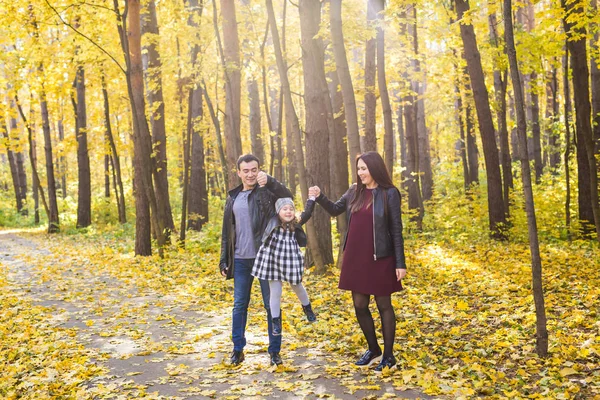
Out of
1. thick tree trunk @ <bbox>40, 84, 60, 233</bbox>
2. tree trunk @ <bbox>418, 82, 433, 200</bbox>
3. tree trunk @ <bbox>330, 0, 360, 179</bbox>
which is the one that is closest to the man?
tree trunk @ <bbox>330, 0, 360, 179</bbox>

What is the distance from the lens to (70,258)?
14867 mm

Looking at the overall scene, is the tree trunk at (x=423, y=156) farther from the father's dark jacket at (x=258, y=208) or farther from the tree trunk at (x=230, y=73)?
the father's dark jacket at (x=258, y=208)

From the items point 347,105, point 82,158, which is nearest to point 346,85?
point 347,105

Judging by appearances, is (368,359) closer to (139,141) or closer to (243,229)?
(243,229)

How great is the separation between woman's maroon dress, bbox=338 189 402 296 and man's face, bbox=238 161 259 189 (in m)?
1.05

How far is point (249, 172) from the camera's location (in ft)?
18.1

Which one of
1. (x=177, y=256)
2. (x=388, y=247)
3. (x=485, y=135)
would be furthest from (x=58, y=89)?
(x=388, y=247)

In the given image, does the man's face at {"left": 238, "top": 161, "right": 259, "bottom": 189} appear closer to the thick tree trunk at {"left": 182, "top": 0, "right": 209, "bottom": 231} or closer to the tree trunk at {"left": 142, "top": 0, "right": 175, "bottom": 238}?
the tree trunk at {"left": 142, "top": 0, "right": 175, "bottom": 238}

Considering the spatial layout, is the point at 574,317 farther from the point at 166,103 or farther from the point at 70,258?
the point at 166,103

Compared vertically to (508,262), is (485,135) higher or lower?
higher

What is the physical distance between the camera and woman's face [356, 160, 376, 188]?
17.0ft

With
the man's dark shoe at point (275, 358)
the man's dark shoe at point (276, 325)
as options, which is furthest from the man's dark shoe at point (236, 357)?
the man's dark shoe at point (276, 325)

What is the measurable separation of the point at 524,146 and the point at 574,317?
7.92ft

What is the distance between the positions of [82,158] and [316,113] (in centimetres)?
1546
